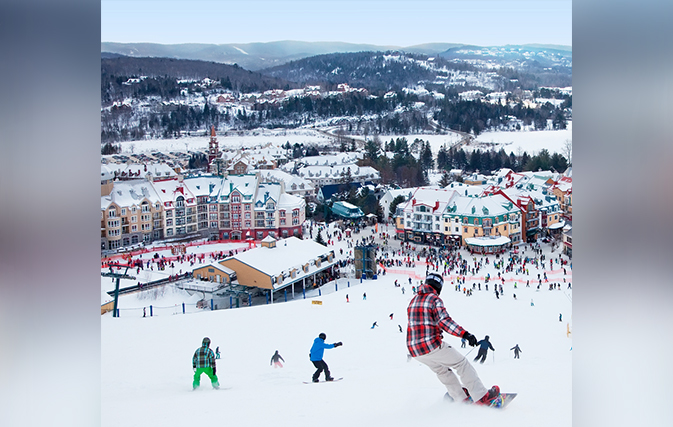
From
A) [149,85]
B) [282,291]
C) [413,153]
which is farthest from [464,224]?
[149,85]

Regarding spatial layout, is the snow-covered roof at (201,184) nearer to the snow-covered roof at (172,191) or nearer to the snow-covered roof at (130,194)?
the snow-covered roof at (172,191)

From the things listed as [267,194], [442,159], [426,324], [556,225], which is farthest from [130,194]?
[426,324]

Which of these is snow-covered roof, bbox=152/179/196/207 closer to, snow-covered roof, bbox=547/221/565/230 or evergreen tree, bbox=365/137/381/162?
snow-covered roof, bbox=547/221/565/230

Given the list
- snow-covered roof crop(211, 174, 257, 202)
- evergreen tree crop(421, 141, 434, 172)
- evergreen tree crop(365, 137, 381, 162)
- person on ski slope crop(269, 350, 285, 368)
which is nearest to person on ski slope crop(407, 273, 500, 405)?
person on ski slope crop(269, 350, 285, 368)

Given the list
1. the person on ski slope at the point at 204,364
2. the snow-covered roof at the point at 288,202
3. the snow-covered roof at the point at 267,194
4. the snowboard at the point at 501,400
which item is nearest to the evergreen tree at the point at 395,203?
the snow-covered roof at the point at 288,202

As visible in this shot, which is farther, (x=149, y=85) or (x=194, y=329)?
(x=149, y=85)
